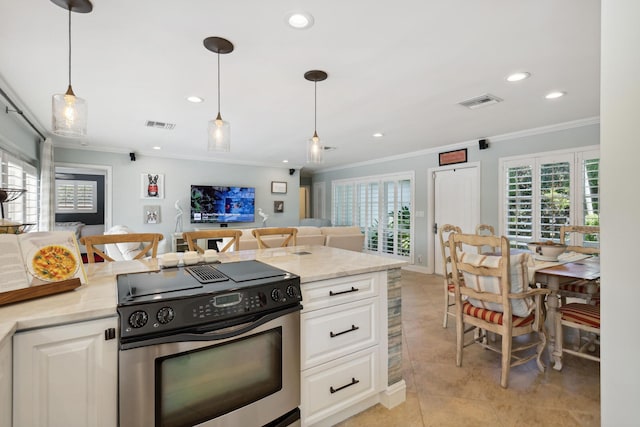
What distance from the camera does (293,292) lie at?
147 cm

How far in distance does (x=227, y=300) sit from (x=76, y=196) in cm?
826

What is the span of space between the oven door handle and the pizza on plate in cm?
43

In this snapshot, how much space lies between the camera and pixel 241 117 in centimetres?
383

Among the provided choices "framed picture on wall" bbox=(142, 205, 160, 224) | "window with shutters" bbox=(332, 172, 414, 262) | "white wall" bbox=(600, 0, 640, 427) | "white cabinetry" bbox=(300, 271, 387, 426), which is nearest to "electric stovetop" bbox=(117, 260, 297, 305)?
"white cabinetry" bbox=(300, 271, 387, 426)

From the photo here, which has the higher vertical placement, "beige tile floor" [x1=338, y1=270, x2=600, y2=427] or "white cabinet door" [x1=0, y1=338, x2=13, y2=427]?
"white cabinet door" [x1=0, y1=338, x2=13, y2=427]

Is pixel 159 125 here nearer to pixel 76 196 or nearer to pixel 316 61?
pixel 316 61

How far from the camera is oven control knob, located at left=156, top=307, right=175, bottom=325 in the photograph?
44.1 inches

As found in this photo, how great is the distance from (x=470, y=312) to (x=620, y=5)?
6.60ft

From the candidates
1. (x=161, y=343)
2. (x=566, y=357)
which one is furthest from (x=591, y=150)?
(x=161, y=343)

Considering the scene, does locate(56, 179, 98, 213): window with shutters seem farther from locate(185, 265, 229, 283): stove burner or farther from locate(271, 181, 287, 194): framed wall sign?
locate(185, 265, 229, 283): stove burner

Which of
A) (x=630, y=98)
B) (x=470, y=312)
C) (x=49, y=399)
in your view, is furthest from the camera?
(x=470, y=312)

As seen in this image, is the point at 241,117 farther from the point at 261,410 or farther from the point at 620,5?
the point at 620,5

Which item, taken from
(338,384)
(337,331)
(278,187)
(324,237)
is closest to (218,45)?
(337,331)

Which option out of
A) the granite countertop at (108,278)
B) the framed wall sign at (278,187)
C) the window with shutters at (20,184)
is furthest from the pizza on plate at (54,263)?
the framed wall sign at (278,187)
